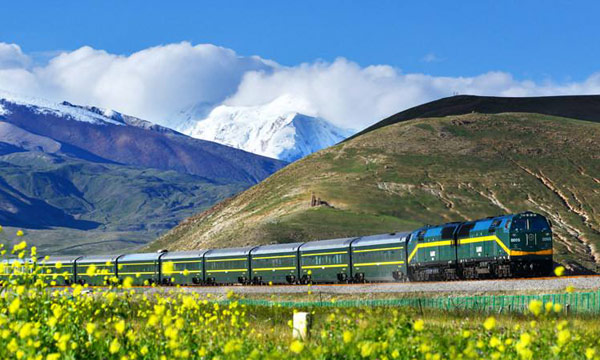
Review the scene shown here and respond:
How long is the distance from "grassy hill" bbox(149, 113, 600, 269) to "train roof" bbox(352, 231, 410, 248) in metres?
57.9

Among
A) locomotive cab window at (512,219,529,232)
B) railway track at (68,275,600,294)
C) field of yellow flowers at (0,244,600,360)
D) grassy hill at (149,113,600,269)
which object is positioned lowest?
railway track at (68,275,600,294)

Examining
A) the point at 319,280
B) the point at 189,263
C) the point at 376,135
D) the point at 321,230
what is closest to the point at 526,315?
the point at 319,280

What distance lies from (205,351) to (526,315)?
651 inches

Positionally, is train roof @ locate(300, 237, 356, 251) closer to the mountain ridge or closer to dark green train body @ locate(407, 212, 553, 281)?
dark green train body @ locate(407, 212, 553, 281)

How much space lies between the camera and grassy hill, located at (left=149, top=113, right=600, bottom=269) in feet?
430

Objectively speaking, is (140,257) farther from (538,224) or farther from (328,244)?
(538,224)

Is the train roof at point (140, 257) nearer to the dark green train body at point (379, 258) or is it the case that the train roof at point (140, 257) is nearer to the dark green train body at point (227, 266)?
the dark green train body at point (227, 266)

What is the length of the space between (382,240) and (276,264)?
438 inches

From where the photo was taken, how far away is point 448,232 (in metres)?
51.9

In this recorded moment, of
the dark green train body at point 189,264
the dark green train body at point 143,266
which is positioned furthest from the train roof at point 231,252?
the dark green train body at point 143,266

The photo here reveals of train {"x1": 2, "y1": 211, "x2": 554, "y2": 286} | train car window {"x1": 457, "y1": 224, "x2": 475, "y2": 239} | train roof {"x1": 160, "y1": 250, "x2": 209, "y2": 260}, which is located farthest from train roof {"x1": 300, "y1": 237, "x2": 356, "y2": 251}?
train roof {"x1": 160, "y1": 250, "x2": 209, "y2": 260}

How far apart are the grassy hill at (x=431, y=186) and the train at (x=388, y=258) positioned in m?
46.7

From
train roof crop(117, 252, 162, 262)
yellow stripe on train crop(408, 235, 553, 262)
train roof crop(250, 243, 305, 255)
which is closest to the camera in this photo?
yellow stripe on train crop(408, 235, 553, 262)

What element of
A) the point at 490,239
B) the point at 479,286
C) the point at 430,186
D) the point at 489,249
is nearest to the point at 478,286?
the point at 479,286
